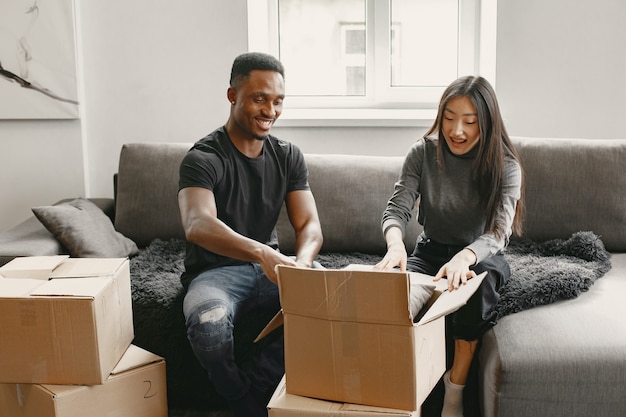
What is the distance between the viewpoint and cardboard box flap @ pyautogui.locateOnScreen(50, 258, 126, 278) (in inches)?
64.8

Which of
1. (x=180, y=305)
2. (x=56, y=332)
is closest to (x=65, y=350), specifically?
(x=56, y=332)

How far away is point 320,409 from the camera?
4.32 ft

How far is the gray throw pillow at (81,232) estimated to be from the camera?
2.15m

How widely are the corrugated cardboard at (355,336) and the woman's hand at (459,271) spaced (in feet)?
0.68

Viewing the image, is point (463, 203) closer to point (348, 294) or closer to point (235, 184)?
point (235, 184)

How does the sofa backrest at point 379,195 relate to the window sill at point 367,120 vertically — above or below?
below

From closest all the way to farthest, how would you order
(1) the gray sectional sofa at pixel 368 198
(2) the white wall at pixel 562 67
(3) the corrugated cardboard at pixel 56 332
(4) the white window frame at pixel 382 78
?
(3) the corrugated cardboard at pixel 56 332, (1) the gray sectional sofa at pixel 368 198, (2) the white wall at pixel 562 67, (4) the white window frame at pixel 382 78

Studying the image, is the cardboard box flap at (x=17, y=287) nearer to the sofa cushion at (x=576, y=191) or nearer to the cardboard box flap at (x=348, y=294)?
the cardboard box flap at (x=348, y=294)

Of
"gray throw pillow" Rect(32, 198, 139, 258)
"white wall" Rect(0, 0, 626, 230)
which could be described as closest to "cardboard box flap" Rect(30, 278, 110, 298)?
"gray throw pillow" Rect(32, 198, 139, 258)

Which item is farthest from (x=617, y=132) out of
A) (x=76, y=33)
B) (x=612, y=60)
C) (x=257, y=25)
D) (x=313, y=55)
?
(x=76, y=33)

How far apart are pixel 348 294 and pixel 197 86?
5.99 ft

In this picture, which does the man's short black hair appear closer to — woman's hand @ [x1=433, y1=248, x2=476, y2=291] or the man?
the man

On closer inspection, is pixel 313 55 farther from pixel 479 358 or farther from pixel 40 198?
pixel 479 358

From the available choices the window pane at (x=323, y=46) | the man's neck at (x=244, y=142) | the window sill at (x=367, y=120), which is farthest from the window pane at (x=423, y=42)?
the man's neck at (x=244, y=142)
